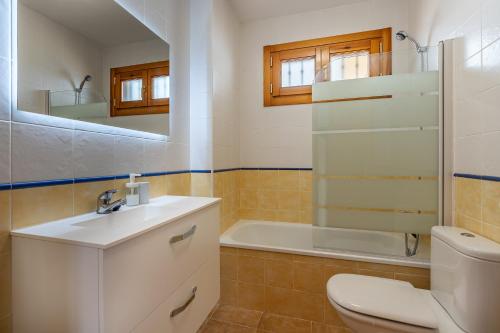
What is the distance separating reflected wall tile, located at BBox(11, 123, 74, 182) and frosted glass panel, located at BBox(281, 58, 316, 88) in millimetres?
1932

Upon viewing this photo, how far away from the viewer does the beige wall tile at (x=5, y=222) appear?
0.74m

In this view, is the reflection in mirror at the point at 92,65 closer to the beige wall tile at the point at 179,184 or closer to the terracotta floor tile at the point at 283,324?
the beige wall tile at the point at 179,184

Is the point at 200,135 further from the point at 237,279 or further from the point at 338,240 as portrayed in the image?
the point at 338,240

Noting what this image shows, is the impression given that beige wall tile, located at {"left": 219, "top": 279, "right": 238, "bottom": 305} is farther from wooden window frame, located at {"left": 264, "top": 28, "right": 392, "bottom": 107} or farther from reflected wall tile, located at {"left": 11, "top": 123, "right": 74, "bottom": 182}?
wooden window frame, located at {"left": 264, "top": 28, "right": 392, "bottom": 107}

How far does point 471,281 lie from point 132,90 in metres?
1.82

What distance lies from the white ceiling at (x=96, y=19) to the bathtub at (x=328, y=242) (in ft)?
4.81

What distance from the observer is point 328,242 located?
1684 millimetres

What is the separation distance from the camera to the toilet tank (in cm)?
88

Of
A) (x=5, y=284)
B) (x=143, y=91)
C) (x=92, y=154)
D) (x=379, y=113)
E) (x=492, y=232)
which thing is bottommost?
(x=5, y=284)

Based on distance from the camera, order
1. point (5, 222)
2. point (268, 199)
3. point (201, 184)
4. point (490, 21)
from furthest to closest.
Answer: point (268, 199) < point (201, 184) < point (490, 21) < point (5, 222)

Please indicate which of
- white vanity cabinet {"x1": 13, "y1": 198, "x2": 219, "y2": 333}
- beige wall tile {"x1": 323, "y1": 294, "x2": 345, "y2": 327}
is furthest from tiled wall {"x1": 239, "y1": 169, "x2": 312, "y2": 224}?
white vanity cabinet {"x1": 13, "y1": 198, "x2": 219, "y2": 333}

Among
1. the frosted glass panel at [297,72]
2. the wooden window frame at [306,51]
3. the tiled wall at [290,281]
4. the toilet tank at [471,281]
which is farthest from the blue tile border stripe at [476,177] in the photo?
the frosted glass panel at [297,72]

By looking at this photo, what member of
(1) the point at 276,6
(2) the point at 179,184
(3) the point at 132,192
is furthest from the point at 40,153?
(1) the point at 276,6

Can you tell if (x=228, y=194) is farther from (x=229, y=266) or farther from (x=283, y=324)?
(x=283, y=324)
